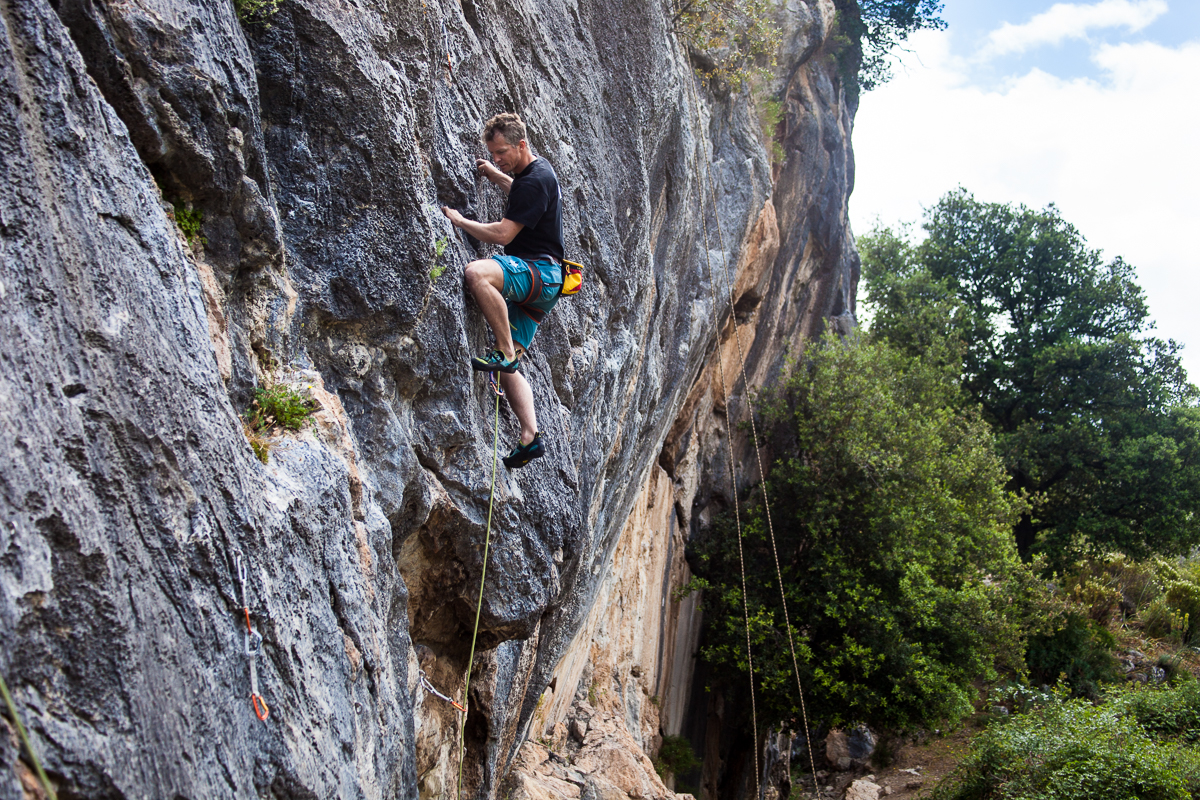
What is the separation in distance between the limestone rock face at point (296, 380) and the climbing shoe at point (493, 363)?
130mm

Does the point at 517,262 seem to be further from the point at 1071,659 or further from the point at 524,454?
the point at 1071,659

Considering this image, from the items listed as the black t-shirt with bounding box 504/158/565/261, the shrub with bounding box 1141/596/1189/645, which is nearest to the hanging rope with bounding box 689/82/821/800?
the black t-shirt with bounding box 504/158/565/261

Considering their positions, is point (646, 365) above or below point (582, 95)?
below

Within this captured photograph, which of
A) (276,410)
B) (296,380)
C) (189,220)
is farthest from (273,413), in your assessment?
(189,220)

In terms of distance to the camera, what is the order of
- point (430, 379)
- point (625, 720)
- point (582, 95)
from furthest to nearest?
point (625, 720) → point (582, 95) → point (430, 379)

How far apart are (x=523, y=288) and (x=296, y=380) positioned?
70.0 inches

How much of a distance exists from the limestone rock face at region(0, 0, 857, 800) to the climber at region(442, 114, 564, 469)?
208 millimetres

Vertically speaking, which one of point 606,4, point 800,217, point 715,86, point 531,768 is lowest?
point 531,768

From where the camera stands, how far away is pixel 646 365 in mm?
9695

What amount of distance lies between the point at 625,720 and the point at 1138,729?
26.1 feet

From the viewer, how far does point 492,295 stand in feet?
17.1

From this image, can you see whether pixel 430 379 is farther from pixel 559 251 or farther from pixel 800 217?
pixel 800 217

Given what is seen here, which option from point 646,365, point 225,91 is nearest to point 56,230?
Result: point 225,91

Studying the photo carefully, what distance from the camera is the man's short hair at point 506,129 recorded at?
5.18 meters
